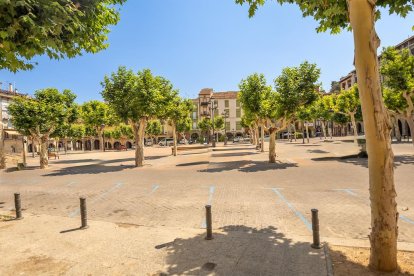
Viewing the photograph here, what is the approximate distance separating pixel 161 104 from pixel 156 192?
11393 mm

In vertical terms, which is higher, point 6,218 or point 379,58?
point 379,58

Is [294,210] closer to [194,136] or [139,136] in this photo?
[139,136]

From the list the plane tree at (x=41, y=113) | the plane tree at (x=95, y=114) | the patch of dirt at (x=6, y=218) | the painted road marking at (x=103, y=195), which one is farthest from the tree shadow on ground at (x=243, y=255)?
the plane tree at (x=95, y=114)

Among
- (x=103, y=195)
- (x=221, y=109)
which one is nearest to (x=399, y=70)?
(x=103, y=195)

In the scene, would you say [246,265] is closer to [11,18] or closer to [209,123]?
[11,18]

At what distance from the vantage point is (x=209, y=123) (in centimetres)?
6019

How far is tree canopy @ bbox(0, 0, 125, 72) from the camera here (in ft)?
16.1

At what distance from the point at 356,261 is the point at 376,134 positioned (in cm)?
226

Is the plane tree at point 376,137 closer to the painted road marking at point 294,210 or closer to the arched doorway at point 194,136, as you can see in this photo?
the painted road marking at point 294,210

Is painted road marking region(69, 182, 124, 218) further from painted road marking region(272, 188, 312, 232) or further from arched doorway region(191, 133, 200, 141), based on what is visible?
arched doorway region(191, 133, 200, 141)

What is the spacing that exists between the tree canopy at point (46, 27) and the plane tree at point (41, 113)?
1886 cm

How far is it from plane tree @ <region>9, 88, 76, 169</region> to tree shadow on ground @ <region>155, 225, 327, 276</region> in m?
22.1

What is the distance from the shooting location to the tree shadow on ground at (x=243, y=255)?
15.2 feet

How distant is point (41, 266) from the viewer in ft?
16.5
